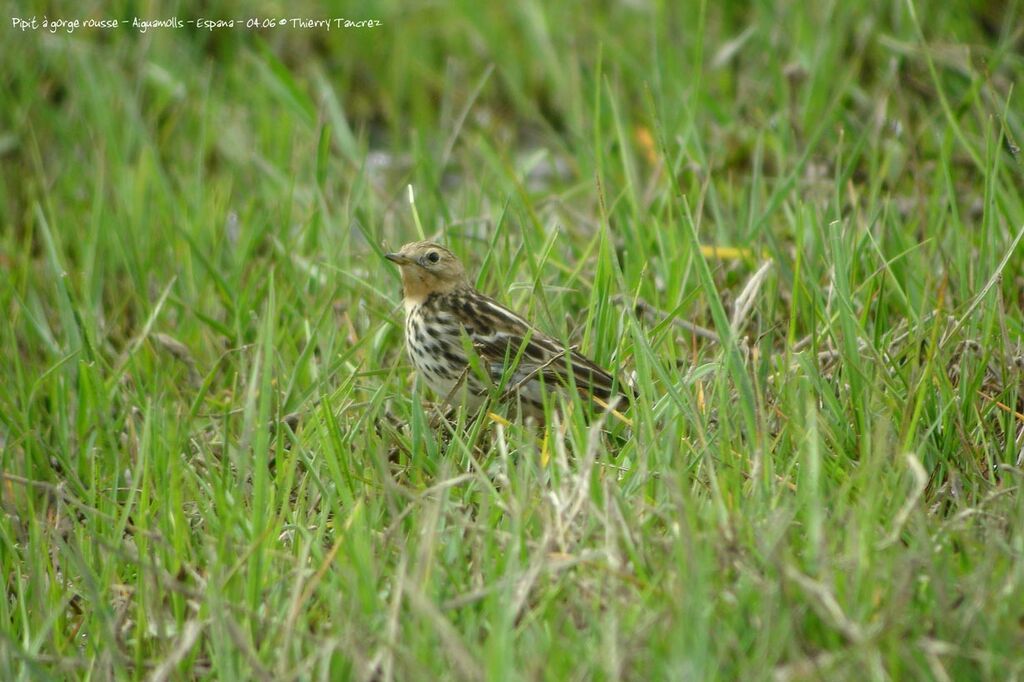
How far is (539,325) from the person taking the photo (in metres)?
4.66

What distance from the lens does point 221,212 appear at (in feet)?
19.1

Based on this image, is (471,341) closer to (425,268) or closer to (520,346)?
(520,346)

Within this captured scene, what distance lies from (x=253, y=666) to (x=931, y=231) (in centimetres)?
308

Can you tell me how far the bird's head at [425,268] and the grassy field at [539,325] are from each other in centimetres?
18

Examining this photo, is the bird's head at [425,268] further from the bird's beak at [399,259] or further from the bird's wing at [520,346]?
the bird's wing at [520,346]

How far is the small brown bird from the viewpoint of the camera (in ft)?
13.8

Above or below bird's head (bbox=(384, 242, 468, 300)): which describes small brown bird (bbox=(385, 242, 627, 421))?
below

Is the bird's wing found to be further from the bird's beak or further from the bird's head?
the bird's beak

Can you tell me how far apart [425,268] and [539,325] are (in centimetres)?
43

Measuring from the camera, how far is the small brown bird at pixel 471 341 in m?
4.20

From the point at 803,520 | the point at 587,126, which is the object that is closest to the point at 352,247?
the point at 587,126

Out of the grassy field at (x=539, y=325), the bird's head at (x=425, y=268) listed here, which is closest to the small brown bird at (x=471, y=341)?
the bird's head at (x=425, y=268)

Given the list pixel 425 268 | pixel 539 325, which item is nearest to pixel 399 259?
pixel 425 268

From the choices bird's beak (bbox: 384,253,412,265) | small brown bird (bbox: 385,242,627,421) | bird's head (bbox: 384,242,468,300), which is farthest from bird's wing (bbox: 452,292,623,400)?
bird's beak (bbox: 384,253,412,265)
